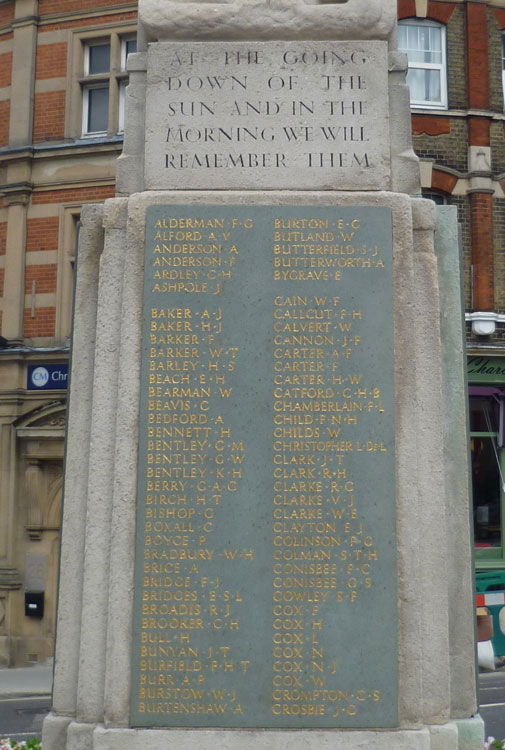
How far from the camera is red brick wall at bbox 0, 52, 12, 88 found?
62.0 feet

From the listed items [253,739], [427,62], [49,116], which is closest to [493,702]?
[253,739]

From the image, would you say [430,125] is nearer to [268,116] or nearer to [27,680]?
[27,680]

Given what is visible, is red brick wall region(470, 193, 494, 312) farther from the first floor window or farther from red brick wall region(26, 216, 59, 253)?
red brick wall region(26, 216, 59, 253)

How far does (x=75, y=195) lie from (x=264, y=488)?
14902 millimetres

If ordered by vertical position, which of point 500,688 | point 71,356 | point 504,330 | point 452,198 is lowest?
point 500,688

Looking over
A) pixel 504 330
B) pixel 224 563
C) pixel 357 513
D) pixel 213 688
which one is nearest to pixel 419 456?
pixel 357 513

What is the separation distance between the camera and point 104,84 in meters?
18.4

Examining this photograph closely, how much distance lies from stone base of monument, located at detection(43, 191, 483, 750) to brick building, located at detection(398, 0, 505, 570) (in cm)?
1361

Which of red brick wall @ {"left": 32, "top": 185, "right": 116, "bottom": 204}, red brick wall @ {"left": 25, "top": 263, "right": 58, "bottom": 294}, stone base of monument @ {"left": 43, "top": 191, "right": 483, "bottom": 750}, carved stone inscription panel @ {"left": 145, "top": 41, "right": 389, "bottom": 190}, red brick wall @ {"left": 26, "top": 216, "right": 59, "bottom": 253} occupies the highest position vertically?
red brick wall @ {"left": 32, "top": 185, "right": 116, "bottom": 204}

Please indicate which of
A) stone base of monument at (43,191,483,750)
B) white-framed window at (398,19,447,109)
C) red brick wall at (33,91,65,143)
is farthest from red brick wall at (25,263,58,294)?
stone base of monument at (43,191,483,750)

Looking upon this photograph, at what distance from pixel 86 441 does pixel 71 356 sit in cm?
47

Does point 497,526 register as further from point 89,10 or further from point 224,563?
point 224,563

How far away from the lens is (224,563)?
4.24 metres

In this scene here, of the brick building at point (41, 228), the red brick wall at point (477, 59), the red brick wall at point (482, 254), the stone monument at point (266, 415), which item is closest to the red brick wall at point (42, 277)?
the brick building at point (41, 228)
